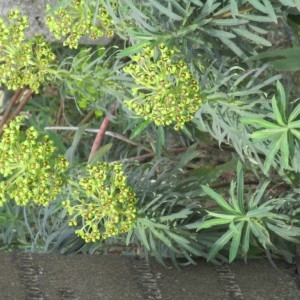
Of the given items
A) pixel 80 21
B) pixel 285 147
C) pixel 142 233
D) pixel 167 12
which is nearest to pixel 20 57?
pixel 80 21

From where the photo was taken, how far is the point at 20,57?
130 centimetres

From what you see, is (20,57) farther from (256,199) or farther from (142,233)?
(256,199)

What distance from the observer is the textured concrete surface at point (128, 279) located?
121cm

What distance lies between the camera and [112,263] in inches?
51.4

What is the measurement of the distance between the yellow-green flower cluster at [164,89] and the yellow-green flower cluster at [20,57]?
205 millimetres

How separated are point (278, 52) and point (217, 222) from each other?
0.40 m

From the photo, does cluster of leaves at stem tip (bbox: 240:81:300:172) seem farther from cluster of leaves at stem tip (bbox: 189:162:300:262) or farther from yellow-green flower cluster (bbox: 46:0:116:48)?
yellow-green flower cluster (bbox: 46:0:116:48)

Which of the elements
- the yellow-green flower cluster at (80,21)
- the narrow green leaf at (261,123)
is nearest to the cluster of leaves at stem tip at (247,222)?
the narrow green leaf at (261,123)

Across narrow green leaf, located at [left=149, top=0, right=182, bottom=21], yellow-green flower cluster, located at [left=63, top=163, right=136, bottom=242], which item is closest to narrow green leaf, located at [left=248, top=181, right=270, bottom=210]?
yellow-green flower cluster, located at [left=63, top=163, right=136, bottom=242]

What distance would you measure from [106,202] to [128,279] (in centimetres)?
15

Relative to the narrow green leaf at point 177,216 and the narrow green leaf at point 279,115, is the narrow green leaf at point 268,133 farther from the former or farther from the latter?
the narrow green leaf at point 177,216

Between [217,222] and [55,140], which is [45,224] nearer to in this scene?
[55,140]

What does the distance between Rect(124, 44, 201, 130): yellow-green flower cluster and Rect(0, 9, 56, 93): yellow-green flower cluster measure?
0.67 ft

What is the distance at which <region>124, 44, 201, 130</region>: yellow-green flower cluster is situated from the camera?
1176 mm
